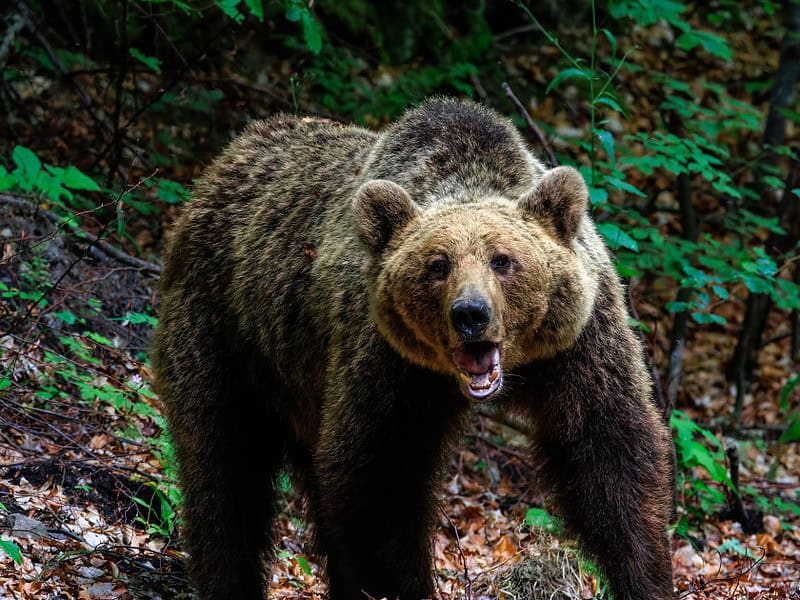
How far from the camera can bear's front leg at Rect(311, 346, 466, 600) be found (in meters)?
4.43

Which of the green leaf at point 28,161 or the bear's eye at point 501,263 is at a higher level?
the bear's eye at point 501,263

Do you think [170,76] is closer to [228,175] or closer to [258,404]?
[228,175]

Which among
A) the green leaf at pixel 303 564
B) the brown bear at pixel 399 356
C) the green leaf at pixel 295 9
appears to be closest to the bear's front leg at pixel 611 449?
the brown bear at pixel 399 356

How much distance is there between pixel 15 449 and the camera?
555 cm

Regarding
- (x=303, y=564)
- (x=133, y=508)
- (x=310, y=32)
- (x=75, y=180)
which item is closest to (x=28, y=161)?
(x=75, y=180)

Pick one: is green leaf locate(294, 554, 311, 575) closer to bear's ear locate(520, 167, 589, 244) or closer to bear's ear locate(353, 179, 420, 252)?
bear's ear locate(353, 179, 420, 252)

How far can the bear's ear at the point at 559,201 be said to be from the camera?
4215 millimetres

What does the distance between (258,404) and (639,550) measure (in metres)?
2.34

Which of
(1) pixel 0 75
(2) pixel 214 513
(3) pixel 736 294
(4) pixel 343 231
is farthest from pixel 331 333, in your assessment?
(3) pixel 736 294

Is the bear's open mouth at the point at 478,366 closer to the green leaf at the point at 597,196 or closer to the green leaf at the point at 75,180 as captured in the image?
the green leaf at the point at 597,196

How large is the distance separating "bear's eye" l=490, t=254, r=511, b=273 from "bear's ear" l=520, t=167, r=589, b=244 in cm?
34

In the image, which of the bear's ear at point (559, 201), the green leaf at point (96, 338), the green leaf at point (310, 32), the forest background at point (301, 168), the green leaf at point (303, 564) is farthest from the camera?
the green leaf at point (310, 32)

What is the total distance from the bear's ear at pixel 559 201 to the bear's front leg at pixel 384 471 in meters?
0.84

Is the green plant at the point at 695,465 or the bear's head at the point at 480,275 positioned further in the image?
the green plant at the point at 695,465
